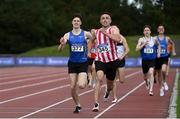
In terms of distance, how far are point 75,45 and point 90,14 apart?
84.8m

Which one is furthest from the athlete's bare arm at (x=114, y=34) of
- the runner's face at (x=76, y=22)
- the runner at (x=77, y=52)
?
the runner's face at (x=76, y=22)

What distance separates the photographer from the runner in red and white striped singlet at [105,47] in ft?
43.1

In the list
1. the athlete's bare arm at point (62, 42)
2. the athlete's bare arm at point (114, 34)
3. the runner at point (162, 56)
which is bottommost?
the runner at point (162, 56)

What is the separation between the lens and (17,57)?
171ft

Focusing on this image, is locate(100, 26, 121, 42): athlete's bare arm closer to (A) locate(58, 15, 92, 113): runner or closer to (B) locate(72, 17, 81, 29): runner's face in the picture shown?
(A) locate(58, 15, 92, 113): runner

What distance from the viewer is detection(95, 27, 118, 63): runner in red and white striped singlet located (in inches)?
517

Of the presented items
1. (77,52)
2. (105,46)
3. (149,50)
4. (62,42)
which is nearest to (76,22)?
(62,42)

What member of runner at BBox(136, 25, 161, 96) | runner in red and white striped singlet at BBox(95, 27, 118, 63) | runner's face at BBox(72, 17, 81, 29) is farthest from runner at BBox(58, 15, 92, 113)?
runner at BBox(136, 25, 161, 96)

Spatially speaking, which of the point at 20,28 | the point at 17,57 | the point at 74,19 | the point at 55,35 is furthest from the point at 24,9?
the point at 74,19

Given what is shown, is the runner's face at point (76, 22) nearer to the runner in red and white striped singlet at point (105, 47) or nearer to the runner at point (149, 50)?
the runner in red and white striped singlet at point (105, 47)

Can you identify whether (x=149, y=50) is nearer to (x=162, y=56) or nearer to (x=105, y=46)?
(x=162, y=56)

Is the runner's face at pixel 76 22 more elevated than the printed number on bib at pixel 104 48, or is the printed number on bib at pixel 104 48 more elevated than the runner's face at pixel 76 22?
the runner's face at pixel 76 22

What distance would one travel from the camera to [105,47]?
1317 cm

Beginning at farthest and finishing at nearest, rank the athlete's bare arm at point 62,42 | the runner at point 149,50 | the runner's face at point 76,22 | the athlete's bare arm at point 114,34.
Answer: the runner at point 149,50 → the athlete's bare arm at point 114,34 → the runner's face at point 76,22 → the athlete's bare arm at point 62,42
